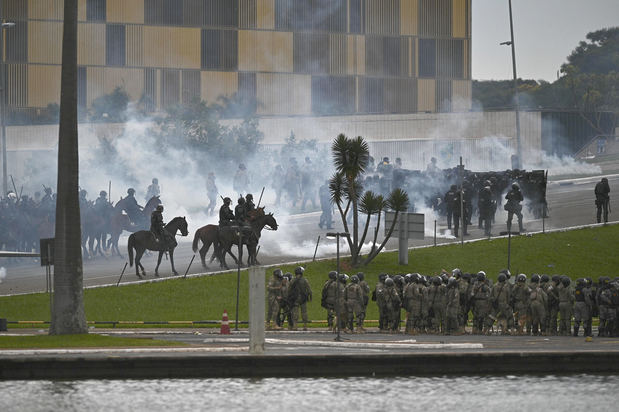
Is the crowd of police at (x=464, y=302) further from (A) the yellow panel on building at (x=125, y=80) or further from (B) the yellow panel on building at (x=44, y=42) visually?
(B) the yellow panel on building at (x=44, y=42)

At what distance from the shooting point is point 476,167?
2830 inches

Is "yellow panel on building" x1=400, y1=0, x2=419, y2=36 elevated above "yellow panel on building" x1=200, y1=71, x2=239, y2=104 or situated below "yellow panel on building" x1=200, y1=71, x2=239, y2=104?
above

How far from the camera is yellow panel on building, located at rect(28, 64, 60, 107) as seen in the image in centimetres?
7700

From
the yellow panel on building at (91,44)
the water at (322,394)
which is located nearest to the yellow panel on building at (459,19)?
the yellow panel on building at (91,44)

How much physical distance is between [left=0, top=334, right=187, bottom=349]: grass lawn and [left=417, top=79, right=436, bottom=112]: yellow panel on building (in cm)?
5939

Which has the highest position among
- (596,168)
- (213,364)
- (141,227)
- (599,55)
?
(599,55)

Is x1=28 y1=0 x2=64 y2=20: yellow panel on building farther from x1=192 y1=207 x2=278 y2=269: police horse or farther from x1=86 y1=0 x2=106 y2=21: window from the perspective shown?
x1=192 y1=207 x2=278 y2=269: police horse

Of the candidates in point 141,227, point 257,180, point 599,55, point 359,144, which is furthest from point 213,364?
point 599,55

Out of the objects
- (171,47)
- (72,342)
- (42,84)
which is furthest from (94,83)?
(72,342)

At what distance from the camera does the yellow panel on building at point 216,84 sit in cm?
7869

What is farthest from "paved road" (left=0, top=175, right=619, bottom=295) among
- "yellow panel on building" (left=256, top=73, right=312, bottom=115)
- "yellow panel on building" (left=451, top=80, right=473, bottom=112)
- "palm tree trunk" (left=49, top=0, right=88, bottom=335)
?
"yellow panel on building" (left=451, top=80, right=473, bottom=112)

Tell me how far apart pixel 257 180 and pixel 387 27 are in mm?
25927

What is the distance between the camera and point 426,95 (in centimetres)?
8425

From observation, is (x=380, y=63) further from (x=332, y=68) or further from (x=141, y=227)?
(x=141, y=227)
